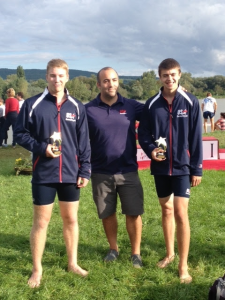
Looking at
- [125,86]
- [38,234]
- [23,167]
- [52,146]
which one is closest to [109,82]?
[52,146]

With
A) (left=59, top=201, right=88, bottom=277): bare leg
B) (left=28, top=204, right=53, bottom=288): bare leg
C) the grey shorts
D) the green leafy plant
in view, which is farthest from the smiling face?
the green leafy plant

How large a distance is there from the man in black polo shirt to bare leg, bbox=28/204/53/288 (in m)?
0.65

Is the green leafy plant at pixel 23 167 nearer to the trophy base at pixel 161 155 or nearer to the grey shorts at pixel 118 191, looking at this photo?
the grey shorts at pixel 118 191

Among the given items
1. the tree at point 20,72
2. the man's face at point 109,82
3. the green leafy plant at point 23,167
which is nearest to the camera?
the man's face at point 109,82

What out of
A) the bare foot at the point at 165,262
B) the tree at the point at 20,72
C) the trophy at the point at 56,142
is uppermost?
the tree at the point at 20,72

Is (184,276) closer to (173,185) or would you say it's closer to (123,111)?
(173,185)

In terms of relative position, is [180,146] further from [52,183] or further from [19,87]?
[19,87]

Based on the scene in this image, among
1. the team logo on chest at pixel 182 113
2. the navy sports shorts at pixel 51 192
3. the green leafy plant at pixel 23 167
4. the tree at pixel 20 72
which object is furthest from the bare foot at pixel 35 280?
the tree at pixel 20 72

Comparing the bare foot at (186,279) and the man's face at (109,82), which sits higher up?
the man's face at (109,82)

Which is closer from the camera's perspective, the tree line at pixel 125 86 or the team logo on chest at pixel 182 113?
the team logo on chest at pixel 182 113

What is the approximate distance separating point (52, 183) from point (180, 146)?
1168mm

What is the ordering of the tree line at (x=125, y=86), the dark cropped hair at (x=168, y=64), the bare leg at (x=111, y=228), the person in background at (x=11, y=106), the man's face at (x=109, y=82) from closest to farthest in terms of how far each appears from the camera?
the dark cropped hair at (x=168, y=64) < the man's face at (x=109, y=82) < the bare leg at (x=111, y=228) < the person in background at (x=11, y=106) < the tree line at (x=125, y=86)

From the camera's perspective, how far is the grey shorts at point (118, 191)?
3752 mm

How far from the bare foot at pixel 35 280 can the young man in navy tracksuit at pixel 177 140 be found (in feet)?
4.22
